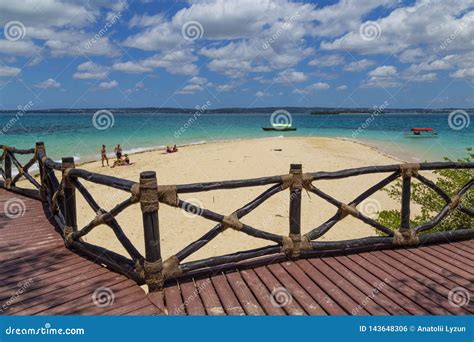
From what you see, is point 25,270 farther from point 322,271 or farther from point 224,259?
point 322,271

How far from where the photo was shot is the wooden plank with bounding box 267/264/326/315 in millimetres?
3816

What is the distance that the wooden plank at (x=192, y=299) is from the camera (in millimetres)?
3744

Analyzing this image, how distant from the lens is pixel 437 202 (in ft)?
25.2

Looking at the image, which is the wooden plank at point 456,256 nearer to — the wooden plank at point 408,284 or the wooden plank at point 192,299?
the wooden plank at point 408,284

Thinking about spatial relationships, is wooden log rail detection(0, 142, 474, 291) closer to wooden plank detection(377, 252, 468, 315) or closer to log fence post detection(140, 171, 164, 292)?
log fence post detection(140, 171, 164, 292)

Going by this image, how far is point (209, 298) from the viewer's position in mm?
4004

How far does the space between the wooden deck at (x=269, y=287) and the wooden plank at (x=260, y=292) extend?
1 cm

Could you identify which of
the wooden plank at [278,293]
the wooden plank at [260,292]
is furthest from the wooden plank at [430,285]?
the wooden plank at [260,292]

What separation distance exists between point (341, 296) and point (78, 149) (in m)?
37.8

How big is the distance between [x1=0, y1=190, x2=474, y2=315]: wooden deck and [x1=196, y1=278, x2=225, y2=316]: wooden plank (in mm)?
11

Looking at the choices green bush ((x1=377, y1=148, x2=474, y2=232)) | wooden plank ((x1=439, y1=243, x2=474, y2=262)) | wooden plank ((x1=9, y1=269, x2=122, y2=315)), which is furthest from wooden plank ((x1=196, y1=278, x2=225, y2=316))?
green bush ((x1=377, y1=148, x2=474, y2=232))

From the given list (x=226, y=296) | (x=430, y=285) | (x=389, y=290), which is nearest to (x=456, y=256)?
(x=430, y=285)

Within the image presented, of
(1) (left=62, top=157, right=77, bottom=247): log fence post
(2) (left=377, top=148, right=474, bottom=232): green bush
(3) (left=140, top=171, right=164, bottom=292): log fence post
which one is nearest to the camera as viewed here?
(3) (left=140, top=171, right=164, bottom=292): log fence post

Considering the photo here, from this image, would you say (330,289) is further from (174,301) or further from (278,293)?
(174,301)
